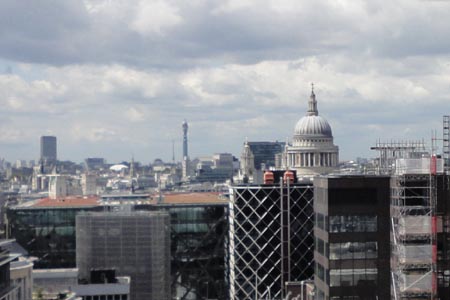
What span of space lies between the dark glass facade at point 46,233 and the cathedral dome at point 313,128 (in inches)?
2376

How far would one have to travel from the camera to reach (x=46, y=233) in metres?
133

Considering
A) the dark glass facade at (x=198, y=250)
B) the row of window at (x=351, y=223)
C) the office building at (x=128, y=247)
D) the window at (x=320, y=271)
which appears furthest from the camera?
the dark glass facade at (x=198, y=250)

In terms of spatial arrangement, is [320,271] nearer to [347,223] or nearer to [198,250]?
[347,223]

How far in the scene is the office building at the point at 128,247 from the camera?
12088 centimetres

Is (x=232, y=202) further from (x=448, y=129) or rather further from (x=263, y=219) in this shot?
(x=448, y=129)

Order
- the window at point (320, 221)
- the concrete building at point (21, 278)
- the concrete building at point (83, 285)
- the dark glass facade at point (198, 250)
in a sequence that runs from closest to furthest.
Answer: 1. the window at point (320, 221)
2. the concrete building at point (21, 278)
3. the concrete building at point (83, 285)
4. the dark glass facade at point (198, 250)

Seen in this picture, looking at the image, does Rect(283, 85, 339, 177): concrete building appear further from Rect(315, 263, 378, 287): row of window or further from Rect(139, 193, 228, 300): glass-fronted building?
Rect(315, 263, 378, 287): row of window

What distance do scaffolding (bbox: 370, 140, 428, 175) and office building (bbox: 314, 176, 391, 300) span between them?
5.10m

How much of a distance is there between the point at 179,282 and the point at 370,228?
2693 inches

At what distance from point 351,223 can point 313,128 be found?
11777 centimetres

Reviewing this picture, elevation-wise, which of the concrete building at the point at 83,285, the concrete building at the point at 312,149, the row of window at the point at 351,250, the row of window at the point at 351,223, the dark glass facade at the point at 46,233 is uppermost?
the concrete building at the point at 312,149

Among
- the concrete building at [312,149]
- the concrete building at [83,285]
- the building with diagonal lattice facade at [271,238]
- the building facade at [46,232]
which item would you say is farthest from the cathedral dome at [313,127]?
the concrete building at [83,285]

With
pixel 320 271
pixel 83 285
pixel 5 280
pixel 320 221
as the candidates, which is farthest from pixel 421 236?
pixel 83 285

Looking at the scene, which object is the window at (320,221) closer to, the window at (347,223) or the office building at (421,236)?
the window at (347,223)
